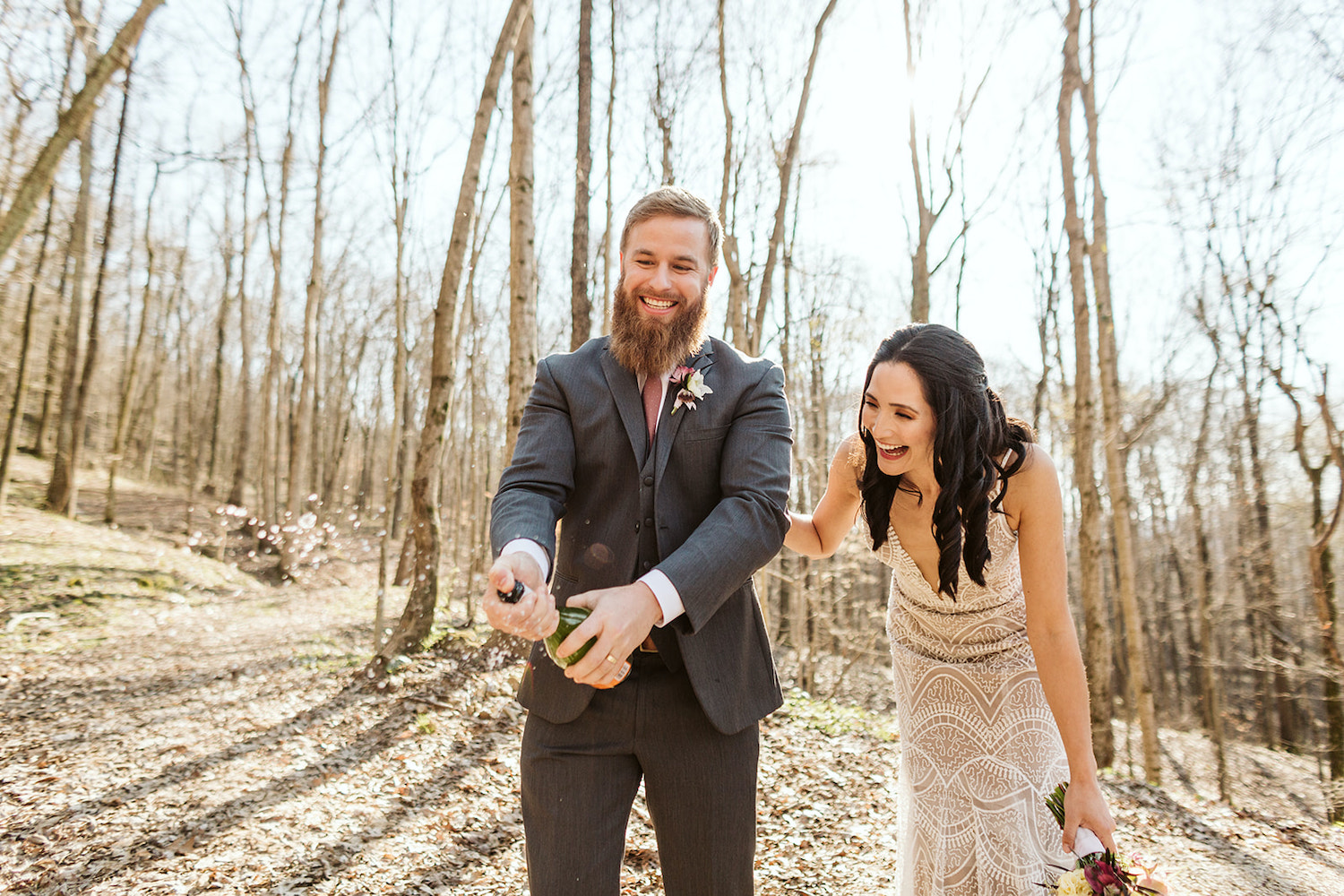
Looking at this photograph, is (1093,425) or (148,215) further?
(148,215)

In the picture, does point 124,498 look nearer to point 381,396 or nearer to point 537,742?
point 381,396

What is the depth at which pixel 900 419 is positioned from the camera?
198cm

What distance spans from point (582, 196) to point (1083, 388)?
6.33 m

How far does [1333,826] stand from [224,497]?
2660 cm

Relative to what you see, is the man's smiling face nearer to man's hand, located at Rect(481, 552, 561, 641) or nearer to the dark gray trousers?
man's hand, located at Rect(481, 552, 561, 641)

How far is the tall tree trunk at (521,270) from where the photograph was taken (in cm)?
650

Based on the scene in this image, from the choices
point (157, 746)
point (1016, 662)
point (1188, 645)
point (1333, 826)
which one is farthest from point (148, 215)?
point (1188, 645)

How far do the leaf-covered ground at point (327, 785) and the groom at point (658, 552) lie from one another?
2.48 metres

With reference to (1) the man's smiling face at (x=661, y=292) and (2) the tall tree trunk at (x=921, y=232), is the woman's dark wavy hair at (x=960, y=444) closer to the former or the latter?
(1) the man's smiling face at (x=661, y=292)

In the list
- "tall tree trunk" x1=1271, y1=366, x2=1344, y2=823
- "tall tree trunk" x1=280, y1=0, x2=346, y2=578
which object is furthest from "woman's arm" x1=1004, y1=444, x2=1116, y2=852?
"tall tree trunk" x1=280, y1=0, x2=346, y2=578

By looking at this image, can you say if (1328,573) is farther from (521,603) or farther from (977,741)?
(521,603)

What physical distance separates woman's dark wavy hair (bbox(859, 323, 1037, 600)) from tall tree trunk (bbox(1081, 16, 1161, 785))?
25.1 feet

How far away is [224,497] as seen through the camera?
2284 centimetres

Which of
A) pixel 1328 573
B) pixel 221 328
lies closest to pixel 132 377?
pixel 221 328
